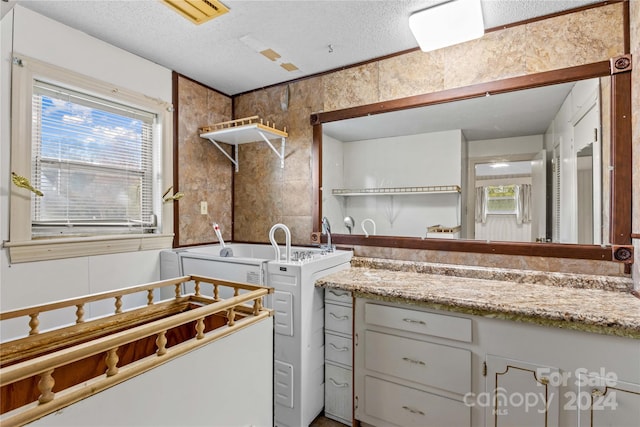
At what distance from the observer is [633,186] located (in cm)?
151

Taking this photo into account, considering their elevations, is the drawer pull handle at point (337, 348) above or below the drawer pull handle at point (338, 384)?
above

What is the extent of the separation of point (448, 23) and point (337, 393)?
6.96ft

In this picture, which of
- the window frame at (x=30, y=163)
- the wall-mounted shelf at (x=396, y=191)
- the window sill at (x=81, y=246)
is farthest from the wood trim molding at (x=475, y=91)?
the window sill at (x=81, y=246)

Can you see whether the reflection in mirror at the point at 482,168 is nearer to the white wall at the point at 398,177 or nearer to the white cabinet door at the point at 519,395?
the white wall at the point at 398,177

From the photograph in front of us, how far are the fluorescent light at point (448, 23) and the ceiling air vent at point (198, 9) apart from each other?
3.41 feet

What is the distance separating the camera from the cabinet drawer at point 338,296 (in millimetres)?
1765

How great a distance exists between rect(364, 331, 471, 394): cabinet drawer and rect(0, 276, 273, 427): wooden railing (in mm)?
771

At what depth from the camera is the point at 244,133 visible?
2.52 metres

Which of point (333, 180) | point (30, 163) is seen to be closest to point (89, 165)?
point (30, 163)

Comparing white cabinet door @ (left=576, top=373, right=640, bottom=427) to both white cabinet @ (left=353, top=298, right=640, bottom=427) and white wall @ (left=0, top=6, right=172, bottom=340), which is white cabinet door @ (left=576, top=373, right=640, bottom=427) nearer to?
white cabinet @ (left=353, top=298, right=640, bottom=427)

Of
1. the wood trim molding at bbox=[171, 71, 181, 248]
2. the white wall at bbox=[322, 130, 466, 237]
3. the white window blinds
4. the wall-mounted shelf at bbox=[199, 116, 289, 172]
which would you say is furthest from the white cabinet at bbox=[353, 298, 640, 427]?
the white window blinds

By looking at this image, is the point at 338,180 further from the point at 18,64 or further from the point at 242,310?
the point at 18,64

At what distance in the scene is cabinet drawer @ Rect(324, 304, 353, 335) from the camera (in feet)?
5.77

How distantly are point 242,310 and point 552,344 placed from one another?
1238 millimetres
